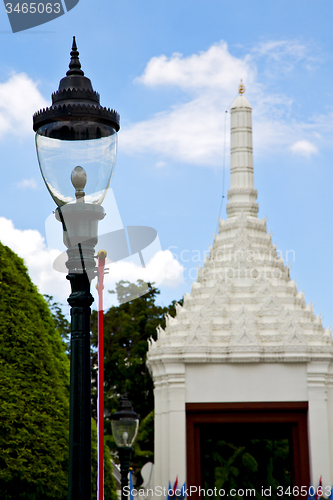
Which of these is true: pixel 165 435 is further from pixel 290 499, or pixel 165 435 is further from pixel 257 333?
pixel 290 499

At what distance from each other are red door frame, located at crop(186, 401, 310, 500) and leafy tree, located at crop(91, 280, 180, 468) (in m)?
8.15

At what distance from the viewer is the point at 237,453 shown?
2727 cm

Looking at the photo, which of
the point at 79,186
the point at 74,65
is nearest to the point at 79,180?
the point at 79,186

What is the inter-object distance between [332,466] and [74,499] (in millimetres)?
16602

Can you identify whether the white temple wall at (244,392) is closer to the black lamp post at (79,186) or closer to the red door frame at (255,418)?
the red door frame at (255,418)

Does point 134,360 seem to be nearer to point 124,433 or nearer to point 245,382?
point 245,382

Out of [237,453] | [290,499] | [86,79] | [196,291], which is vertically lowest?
[290,499]

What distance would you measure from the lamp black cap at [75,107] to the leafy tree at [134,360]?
2428 centimetres

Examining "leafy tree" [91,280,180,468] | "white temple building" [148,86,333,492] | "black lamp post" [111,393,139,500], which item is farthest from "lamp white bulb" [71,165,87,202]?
"leafy tree" [91,280,180,468]

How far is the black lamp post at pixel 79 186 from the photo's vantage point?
4094 mm

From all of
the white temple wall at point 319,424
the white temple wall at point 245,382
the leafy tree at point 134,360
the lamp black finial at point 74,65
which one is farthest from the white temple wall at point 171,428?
the lamp black finial at point 74,65

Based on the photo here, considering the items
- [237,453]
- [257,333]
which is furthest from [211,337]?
[237,453]

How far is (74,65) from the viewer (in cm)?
472

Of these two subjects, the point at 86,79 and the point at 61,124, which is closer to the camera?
the point at 61,124
